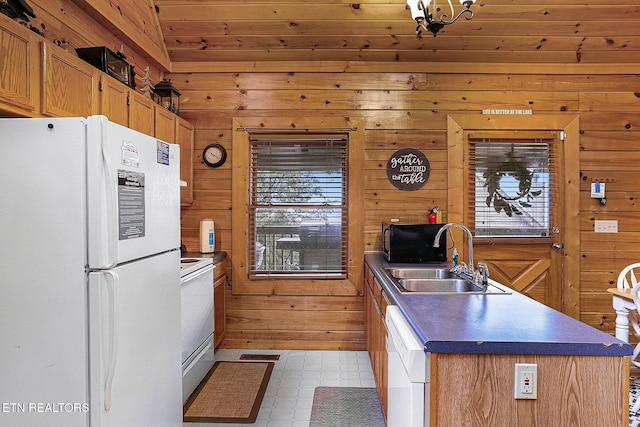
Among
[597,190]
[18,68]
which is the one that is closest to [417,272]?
[597,190]

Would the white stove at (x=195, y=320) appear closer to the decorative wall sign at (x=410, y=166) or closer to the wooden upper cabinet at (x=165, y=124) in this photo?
the wooden upper cabinet at (x=165, y=124)

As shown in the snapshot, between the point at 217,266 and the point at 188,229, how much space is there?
541mm

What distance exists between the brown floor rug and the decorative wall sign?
202 centimetres

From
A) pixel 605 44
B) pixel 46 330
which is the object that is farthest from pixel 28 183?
pixel 605 44

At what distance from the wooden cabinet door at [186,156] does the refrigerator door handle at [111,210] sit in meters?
1.91

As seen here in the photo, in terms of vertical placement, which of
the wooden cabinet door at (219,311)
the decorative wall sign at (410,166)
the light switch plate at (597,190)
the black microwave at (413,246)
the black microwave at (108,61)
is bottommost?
the wooden cabinet door at (219,311)

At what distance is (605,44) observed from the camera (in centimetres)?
340

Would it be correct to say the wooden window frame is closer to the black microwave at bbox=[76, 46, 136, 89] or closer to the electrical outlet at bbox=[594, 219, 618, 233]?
the black microwave at bbox=[76, 46, 136, 89]

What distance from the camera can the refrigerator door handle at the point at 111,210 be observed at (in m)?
1.43

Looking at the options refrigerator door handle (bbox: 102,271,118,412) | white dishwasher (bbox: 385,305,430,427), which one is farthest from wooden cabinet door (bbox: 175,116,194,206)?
white dishwasher (bbox: 385,305,430,427)

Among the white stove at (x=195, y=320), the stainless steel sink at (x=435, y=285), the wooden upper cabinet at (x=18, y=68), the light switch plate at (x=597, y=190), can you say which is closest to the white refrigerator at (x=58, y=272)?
the wooden upper cabinet at (x=18, y=68)

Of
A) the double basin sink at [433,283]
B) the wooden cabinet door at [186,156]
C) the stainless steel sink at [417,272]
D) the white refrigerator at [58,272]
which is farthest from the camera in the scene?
the wooden cabinet door at [186,156]

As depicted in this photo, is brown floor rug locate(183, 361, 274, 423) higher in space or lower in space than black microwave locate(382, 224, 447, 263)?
lower

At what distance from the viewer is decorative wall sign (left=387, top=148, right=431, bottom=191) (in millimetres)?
3572
